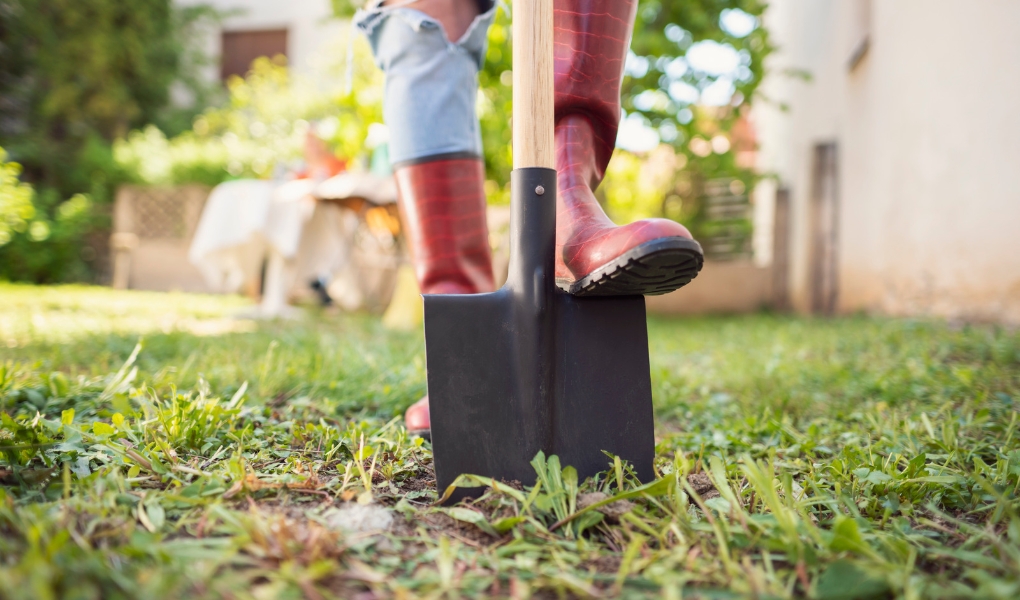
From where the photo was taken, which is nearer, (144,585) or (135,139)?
(144,585)

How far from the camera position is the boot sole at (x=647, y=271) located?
756mm

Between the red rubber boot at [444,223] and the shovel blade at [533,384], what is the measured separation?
34cm

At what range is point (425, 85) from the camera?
118cm

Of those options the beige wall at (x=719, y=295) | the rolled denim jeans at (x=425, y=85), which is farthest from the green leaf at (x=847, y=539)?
the beige wall at (x=719, y=295)

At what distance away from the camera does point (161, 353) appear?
182cm

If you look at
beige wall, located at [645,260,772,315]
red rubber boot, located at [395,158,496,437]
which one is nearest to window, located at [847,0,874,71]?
beige wall, located at [645,260,772,315]

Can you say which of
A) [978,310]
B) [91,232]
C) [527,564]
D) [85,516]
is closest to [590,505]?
[527,564]

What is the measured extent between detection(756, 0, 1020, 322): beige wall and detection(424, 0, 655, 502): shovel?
2486 mm

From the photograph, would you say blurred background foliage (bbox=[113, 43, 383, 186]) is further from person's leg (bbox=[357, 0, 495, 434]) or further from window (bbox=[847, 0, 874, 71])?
person's leg (bbox=[357, 0, 495, 434])

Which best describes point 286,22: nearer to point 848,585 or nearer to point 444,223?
point 444,223

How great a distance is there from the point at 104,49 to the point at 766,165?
27.9 ft

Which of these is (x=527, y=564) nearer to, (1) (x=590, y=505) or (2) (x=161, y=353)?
(1) (x=590, y=505)

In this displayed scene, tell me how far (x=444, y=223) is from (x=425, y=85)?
10.3 inches

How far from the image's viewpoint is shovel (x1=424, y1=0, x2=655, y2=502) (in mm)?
822
